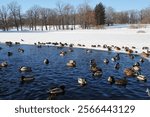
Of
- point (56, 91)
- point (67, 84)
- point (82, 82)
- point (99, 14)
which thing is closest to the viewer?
point (56, 91)

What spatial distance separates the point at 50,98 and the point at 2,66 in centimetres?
1312

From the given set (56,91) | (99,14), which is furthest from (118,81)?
(99,14)

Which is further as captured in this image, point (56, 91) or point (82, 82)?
point (82, 82)

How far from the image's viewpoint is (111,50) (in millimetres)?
45156

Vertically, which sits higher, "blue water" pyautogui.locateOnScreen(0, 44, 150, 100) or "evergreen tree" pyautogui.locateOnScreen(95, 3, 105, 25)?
"evergreen tree" pyautogui.locateOnScreen(95, 3, 105, 25)

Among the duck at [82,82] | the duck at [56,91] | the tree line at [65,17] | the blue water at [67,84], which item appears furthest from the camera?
the tree line at [65,17]

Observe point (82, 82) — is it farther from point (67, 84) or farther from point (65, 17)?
point (65, 17)

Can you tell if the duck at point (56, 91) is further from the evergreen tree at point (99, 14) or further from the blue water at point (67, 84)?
the evergreen tree at point (99, 14)

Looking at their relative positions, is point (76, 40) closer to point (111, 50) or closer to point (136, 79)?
point (111, 50)

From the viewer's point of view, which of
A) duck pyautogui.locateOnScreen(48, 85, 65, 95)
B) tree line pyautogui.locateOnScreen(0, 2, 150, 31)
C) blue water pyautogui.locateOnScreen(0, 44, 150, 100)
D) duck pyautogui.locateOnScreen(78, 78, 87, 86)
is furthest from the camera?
tree line pyautogui.locateOnScreen(0, 2, 150, 31)

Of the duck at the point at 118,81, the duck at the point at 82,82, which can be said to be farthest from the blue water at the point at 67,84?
the duck at the point at 118,81

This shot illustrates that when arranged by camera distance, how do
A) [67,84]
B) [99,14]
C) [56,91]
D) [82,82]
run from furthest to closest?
[99,14] < [67,84] < [82,82] < [56,91]

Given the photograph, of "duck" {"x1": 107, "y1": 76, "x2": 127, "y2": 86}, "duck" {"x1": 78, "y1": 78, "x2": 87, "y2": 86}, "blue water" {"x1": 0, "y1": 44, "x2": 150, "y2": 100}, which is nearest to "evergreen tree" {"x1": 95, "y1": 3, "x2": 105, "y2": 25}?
"blue water" {"x1": 0, "y1": 44, "x2": 150, "y2": 100}

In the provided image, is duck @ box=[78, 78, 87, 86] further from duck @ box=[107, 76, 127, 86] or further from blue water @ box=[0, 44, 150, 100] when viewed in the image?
duck @ box=[107, 76, 127, 86]
